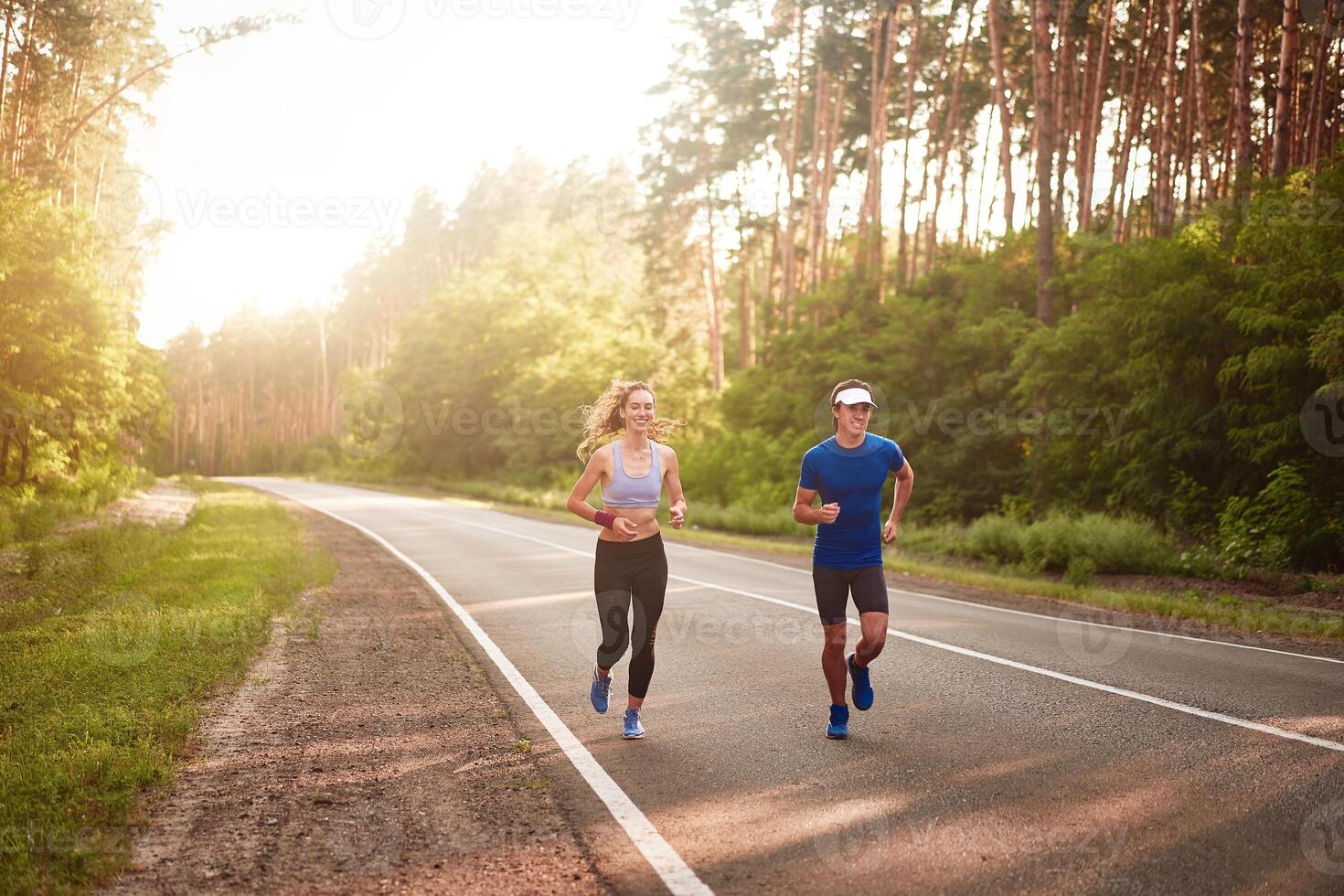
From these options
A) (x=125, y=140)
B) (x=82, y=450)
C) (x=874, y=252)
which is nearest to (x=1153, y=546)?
(x=874, y=252)

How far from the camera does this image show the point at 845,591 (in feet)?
21.4

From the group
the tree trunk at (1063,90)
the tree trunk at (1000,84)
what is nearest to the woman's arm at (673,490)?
the tree trunk at (1000,84)

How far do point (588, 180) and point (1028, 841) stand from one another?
66.0 meters

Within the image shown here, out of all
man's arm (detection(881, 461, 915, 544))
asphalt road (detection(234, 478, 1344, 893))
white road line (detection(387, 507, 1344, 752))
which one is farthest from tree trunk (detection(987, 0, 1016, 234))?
man's arm (detection(881, 461, 915, 544))

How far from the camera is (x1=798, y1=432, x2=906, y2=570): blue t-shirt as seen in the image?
21.0 ft

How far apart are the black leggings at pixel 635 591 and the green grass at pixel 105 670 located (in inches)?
105

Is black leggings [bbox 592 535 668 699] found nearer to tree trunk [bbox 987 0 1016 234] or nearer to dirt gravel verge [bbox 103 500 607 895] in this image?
dirt gravel verge [bbox 103 500 607 895]

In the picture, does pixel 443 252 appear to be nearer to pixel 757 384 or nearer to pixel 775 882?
pixel 757 384

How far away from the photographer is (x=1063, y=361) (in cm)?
2112

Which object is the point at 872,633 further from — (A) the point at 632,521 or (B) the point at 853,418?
(A) the point at 632,521

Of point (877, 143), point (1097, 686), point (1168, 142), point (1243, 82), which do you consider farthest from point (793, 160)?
point (1097, 686)

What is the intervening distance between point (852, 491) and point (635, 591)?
149 cm

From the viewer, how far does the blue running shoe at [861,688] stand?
6.79 m

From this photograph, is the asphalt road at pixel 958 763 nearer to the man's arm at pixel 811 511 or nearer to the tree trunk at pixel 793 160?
the man's arm at pixel 811 511
